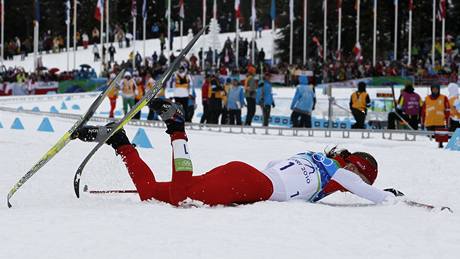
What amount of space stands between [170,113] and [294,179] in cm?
Result: 119

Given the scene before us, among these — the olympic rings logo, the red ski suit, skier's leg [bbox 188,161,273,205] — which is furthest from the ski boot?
the olympic rings logo

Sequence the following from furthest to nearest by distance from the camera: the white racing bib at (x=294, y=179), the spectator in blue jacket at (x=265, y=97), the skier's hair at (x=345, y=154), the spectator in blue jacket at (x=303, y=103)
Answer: the spectator in blue jacket at (x=265, y=97) → the spectator in blue jacket at (x=303, y=103) → the skier's hair at (x=345, y=154) → the white racing bib at (x=294, y=179)

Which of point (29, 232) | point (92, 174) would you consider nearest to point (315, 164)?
point (29, 232)

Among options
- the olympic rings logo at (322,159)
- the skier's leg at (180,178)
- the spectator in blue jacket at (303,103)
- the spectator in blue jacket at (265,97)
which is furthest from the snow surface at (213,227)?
the spectator in blue jacket at (265,97)

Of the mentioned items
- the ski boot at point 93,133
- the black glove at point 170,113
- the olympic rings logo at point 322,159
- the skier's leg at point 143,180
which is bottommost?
the skier's leg at point 143,180

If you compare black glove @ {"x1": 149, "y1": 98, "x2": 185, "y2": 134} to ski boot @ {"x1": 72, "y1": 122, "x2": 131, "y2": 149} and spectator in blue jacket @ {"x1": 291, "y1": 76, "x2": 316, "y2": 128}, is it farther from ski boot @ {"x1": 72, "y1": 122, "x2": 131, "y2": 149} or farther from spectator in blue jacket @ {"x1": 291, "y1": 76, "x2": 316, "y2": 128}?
spectator in blue jacket @ {"x1": 291, "y1": 76, "x2": 316, "y2": 128}

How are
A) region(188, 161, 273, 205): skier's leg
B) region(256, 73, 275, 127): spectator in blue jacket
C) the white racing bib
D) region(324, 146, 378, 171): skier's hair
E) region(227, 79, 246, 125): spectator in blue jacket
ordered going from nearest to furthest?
region(188, 161, 273, 205): skier's leg
the white racing bib
region(324, 146, 378, 171): skier's hair
region(256, 73, 275, 127): spectator in blue jacket
region(227, 79, 246, 125): spectator in blue jacket

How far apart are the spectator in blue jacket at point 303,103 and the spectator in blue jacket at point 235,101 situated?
1.97 m

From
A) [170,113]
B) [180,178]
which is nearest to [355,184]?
[180,178]

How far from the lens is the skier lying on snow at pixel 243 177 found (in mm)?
6418

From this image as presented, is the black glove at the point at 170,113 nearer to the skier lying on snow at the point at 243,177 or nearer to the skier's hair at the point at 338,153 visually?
the skier lying on snow at the point at 243,177

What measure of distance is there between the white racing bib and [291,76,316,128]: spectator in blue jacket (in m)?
12.2

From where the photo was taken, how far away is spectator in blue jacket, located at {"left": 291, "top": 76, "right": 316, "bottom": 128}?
1900 centimetres

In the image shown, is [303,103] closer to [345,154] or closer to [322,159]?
[345,154]
